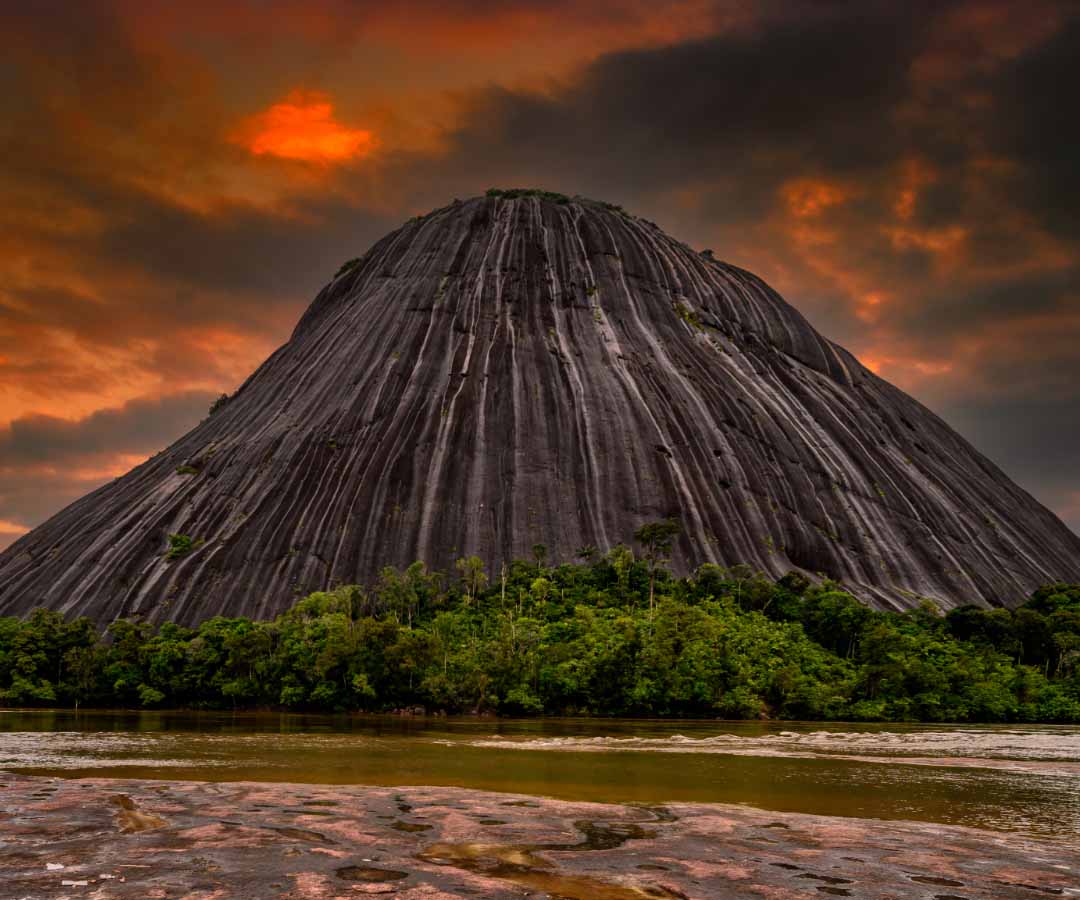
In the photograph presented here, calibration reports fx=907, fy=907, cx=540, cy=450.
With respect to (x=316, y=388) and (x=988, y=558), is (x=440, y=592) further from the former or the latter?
(x=988, y=558)

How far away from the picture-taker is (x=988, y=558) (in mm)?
94750

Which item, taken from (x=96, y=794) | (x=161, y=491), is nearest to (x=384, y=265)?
(x=161, y=491)

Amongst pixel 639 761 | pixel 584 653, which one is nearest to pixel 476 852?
pixel 639 761

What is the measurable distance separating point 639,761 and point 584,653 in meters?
31.8

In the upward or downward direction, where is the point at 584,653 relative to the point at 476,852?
upward

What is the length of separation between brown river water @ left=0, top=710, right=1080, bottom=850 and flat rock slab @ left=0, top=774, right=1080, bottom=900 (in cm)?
368

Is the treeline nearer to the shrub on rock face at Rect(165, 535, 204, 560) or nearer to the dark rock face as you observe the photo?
the dark rock face

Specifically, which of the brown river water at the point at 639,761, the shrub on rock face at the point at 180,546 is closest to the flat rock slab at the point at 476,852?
the brown river water at the point at 639,761

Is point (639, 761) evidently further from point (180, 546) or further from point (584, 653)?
point (180, 546)

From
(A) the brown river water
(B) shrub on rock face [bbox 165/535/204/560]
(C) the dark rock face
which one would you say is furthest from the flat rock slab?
(B) shrub on rock face [bbox 165/535/204/560]

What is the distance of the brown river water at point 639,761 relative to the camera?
1873 centimetres

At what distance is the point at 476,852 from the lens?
10.3 metres

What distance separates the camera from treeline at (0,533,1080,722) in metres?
57.3

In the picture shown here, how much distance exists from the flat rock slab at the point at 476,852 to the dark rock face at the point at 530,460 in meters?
64.4
